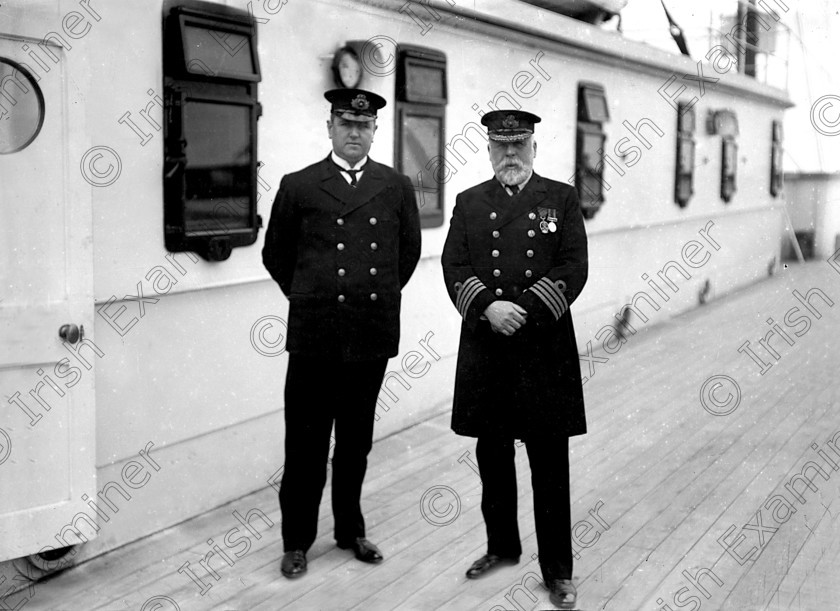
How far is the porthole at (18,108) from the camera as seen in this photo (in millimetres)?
4035

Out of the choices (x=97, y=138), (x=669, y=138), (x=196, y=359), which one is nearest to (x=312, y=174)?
(x=97, y=138)

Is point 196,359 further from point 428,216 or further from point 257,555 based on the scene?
point 428,216

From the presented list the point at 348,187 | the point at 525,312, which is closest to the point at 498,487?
the point at 525,312

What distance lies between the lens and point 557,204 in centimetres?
411

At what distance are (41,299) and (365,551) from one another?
5.73ft

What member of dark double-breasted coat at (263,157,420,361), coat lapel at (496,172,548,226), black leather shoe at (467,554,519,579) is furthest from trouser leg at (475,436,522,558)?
coat lapel at (496,172,548,226)

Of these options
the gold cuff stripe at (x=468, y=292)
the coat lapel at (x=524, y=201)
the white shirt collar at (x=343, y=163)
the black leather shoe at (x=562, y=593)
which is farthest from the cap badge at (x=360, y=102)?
the black leather shoe at (x=562, y=593)

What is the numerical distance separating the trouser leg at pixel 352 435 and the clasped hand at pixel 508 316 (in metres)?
0.72

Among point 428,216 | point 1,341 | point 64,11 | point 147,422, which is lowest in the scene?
point 147,422

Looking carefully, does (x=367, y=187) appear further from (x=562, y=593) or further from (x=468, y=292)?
(x=562, y=593)

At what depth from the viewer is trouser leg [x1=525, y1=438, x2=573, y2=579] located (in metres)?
4.14

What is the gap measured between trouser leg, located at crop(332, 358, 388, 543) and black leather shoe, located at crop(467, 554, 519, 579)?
1.88 feet

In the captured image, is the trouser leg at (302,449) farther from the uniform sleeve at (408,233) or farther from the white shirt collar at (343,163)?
the white shirt collar at (343,163)

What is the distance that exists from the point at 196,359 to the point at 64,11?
5.81 feet
